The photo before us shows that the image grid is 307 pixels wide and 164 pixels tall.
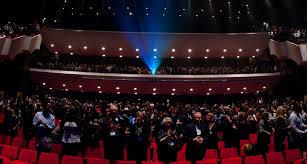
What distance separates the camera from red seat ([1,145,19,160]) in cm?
720

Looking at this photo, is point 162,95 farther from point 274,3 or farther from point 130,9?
point 274,3

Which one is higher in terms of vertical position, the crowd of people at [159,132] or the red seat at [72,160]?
the crowd of people at [159,132]

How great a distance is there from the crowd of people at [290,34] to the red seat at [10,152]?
22.0 m

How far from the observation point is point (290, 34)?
89.0 ft

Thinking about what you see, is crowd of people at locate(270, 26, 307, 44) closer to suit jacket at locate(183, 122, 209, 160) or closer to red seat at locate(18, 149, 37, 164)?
suit jacket at locate(183, 122, 209, 160)

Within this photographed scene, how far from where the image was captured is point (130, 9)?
3231cm

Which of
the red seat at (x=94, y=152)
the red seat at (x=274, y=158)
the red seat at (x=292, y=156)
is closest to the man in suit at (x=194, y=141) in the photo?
the red seat at (x=274, y=158)

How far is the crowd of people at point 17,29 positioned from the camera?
2562cm

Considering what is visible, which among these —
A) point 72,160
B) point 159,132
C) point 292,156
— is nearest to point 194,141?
point 159,132

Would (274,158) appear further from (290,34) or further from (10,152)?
(290,34)

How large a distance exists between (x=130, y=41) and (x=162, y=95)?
4872 mm

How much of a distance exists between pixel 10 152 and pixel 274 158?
16.7 ft

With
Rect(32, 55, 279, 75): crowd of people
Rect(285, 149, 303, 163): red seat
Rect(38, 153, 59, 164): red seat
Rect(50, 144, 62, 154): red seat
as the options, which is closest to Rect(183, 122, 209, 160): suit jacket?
Rect(285, 149, 303, 163): red seat

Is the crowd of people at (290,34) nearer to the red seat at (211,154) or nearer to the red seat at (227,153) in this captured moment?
the red seat at (227,153)
